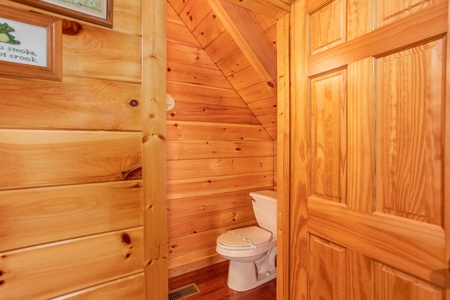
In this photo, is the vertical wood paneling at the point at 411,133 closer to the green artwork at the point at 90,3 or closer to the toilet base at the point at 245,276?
the green artwork at the point at 90,3

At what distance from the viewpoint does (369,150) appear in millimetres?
943

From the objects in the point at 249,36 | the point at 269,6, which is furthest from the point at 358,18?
the point at 249,36

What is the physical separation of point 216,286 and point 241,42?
2113mm

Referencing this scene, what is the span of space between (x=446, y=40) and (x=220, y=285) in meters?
2.20

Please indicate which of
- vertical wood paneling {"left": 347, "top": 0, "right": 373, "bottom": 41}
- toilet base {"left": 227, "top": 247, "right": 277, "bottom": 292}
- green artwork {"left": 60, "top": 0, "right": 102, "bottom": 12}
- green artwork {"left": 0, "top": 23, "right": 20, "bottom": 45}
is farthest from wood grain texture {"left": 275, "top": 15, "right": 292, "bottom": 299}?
green artwork {"left": 0, "top": 23, "right": 20, "bottom": 45}

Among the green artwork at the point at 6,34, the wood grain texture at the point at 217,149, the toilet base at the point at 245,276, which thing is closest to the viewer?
the green artwork at the point at 6,34

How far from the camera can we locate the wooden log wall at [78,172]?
0.68 metres

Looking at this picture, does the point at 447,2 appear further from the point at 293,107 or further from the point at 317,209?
the point at 317,209

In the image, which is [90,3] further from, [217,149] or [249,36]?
[217,149]

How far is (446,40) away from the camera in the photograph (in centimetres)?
73

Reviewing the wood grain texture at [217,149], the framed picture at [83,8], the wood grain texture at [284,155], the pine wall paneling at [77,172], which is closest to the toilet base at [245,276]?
the wood grain texture at [284,155]

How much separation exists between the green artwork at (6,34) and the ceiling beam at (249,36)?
1.37 meters

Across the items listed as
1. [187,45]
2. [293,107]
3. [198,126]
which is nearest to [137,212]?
[293,107]

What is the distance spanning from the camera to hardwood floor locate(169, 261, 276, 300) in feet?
6.21
